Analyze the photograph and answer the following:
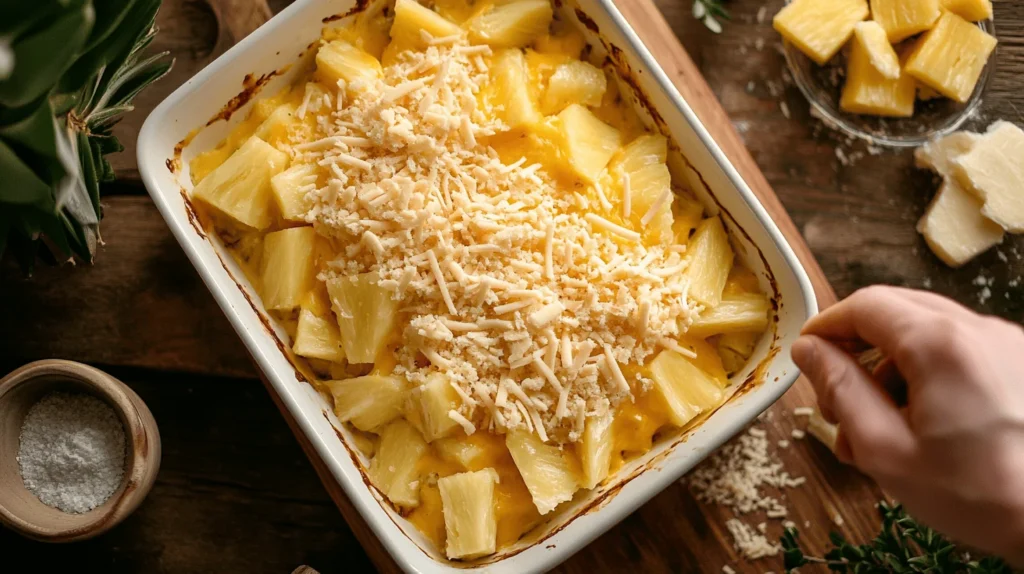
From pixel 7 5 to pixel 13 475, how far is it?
0.87 meters

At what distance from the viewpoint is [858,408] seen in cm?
96

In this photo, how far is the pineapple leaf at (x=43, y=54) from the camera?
0.96m

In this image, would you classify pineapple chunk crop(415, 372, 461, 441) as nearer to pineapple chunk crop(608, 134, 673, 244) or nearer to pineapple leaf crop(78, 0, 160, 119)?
pineapple chunk crop(608, 134, 673, 244)

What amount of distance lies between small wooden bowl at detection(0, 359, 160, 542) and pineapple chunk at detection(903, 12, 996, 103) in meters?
1.58

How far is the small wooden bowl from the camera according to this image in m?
1.37

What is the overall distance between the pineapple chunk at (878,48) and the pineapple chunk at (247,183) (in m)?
1.11

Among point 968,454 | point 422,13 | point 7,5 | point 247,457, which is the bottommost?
point 247,457

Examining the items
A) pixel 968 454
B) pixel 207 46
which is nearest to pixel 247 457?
pixel 207 46

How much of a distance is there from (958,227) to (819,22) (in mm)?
483

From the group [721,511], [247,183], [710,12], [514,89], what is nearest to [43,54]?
[247,183]

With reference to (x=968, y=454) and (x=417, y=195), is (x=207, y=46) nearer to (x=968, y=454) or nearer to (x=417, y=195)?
(x=417, y=195)

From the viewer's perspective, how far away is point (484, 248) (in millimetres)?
1273

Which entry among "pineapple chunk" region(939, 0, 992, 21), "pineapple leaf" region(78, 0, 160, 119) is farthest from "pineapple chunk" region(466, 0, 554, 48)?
"pineapple chunk" region(939, 0, 992, 21)

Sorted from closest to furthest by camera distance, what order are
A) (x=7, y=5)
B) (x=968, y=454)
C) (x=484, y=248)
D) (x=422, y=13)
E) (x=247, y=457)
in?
(x=968, y=454)
(x=7, y=5)
(x=484, y=248)
(x=422, y=13)
(x=247, y=457)
